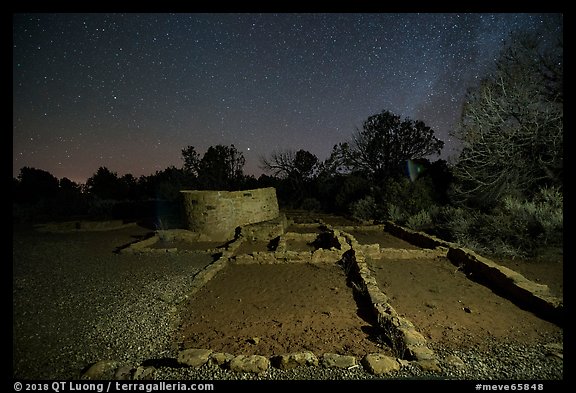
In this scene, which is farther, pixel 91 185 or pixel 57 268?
pixel 91 185

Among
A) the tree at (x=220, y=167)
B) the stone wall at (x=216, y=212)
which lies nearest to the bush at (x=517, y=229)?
the stone wall at (x=216, y=212)

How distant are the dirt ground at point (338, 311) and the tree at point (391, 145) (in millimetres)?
16602

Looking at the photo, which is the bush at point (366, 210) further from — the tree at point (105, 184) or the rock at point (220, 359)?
the tree at point (105, 184)

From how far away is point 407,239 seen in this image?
33.9 feet

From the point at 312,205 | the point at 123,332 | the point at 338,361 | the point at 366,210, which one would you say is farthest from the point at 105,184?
the point at 338,361

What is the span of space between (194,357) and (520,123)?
1152cm

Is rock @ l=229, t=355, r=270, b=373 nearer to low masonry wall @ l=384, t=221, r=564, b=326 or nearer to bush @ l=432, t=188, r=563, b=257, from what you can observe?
low masonry wall @ l=384, t=221, r=564, b=326

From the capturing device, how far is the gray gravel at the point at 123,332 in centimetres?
284

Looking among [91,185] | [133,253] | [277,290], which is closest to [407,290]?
[277,290]

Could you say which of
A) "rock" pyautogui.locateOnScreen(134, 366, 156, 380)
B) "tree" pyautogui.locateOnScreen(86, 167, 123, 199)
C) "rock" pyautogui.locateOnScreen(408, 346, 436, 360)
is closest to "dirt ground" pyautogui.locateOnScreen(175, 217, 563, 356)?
"rock" pyautogui.locateOnScreen(408, 346, 436, 360)

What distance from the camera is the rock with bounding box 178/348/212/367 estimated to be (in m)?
2.91

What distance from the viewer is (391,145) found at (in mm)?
22828

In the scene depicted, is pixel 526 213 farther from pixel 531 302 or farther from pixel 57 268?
pixel 57 268

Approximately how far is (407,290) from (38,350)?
5.95 metres
